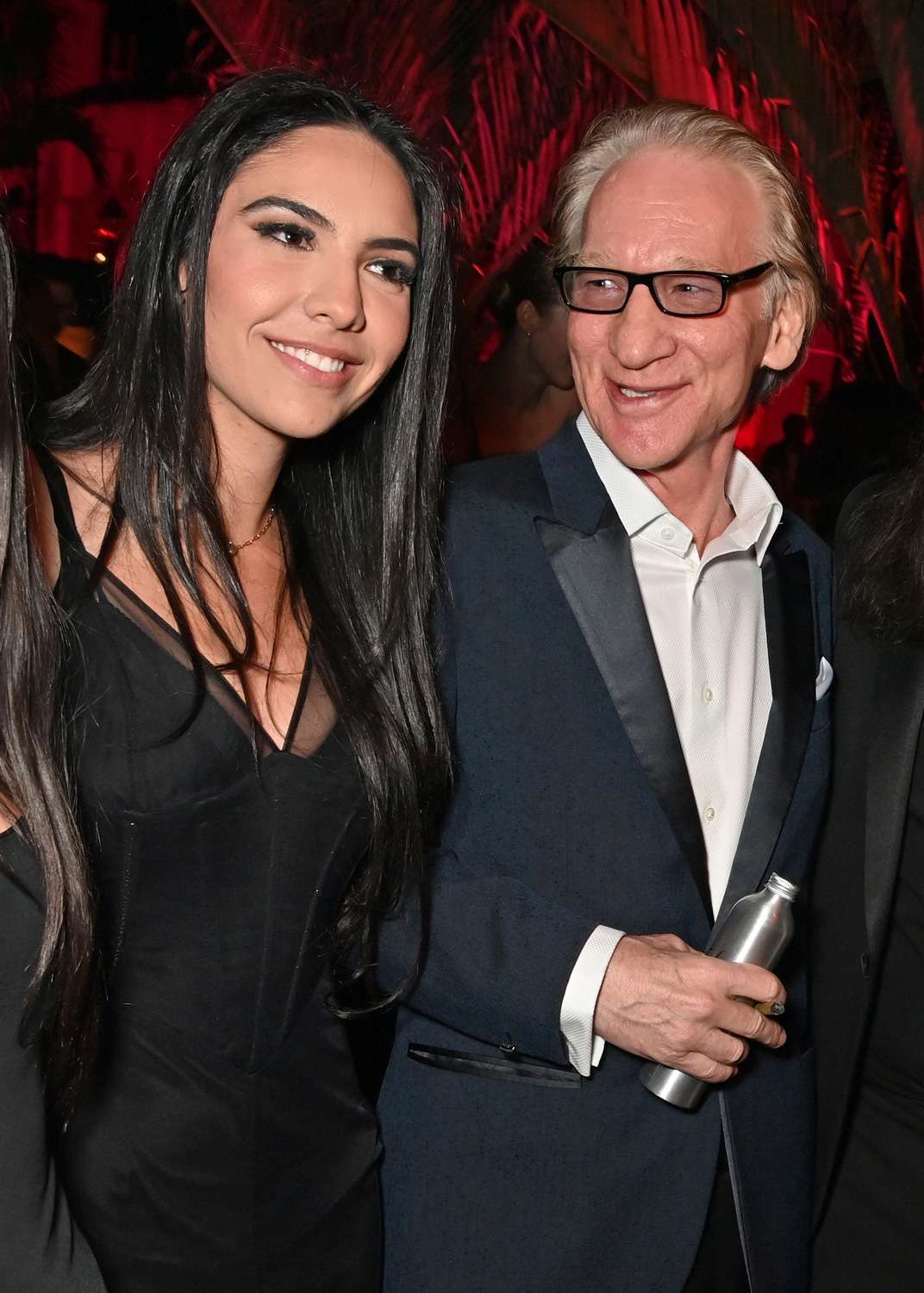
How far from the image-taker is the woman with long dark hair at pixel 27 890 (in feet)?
3.65

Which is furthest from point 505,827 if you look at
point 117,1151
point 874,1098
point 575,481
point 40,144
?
point 40,144

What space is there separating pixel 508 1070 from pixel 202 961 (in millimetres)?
419

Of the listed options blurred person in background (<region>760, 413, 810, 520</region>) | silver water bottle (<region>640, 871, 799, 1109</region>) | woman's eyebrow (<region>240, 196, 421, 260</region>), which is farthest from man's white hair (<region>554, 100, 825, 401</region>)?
blurred person in background (<region>760, 413, 810, 520</region>)

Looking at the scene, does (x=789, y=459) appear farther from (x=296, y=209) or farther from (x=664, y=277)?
(x=296, y=209)

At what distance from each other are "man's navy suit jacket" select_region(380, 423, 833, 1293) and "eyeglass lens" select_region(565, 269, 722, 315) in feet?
1.17

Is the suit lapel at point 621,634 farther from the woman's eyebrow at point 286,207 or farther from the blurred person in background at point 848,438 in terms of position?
the blurred person in background at point 848,438

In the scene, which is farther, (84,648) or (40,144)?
(40,144)

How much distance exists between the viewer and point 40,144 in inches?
82.7

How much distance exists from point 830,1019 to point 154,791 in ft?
3.43

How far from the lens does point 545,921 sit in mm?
1509

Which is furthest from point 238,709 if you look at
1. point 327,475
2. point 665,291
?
point 665,291

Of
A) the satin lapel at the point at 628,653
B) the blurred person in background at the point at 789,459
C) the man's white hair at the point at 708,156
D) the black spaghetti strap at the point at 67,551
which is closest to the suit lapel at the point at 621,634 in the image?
the satin lapel at the point at 628,653

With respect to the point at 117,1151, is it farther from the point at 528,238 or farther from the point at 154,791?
the point at 528,238

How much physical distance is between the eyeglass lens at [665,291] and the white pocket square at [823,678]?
0.49 meters
